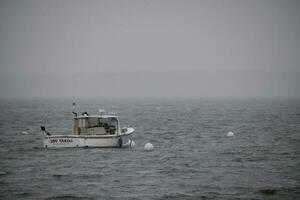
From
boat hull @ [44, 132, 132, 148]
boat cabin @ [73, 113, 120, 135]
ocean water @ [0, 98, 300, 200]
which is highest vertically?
boat cabin @ [73, 113, 120, 135]

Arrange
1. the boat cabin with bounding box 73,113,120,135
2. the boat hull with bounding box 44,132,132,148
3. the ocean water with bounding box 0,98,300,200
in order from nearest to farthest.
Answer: the ocean water with bounding box 0,98,300,200, the boat hull with bounding box 44,132,132,148, the boat cabin with bounding box 73,113,120,135

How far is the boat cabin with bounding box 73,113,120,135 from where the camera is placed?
152ft

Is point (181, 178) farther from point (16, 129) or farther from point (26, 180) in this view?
point (16, 129)

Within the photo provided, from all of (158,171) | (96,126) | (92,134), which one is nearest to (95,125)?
(96,126)

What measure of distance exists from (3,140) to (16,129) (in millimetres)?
15808

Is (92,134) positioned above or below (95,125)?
below

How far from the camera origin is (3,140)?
57375 mm

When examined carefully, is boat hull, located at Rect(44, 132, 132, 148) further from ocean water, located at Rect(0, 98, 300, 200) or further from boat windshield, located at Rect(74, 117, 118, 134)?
boat windshield, located at Rect(74, 117, 118, 134)

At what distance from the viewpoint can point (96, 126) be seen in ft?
153

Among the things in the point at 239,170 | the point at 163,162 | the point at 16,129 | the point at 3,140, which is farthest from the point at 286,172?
the point at 16,129

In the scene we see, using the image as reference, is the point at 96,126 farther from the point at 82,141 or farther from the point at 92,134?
the point at 82,141

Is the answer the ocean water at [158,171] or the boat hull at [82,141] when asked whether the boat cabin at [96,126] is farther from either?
the ocean water at [158,171]

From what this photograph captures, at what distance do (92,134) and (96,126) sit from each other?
74 centimetres

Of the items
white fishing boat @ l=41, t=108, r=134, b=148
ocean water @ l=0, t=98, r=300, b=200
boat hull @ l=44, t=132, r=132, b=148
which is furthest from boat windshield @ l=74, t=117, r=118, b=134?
ocean water @ l=0, t=98, r=300, b=200
